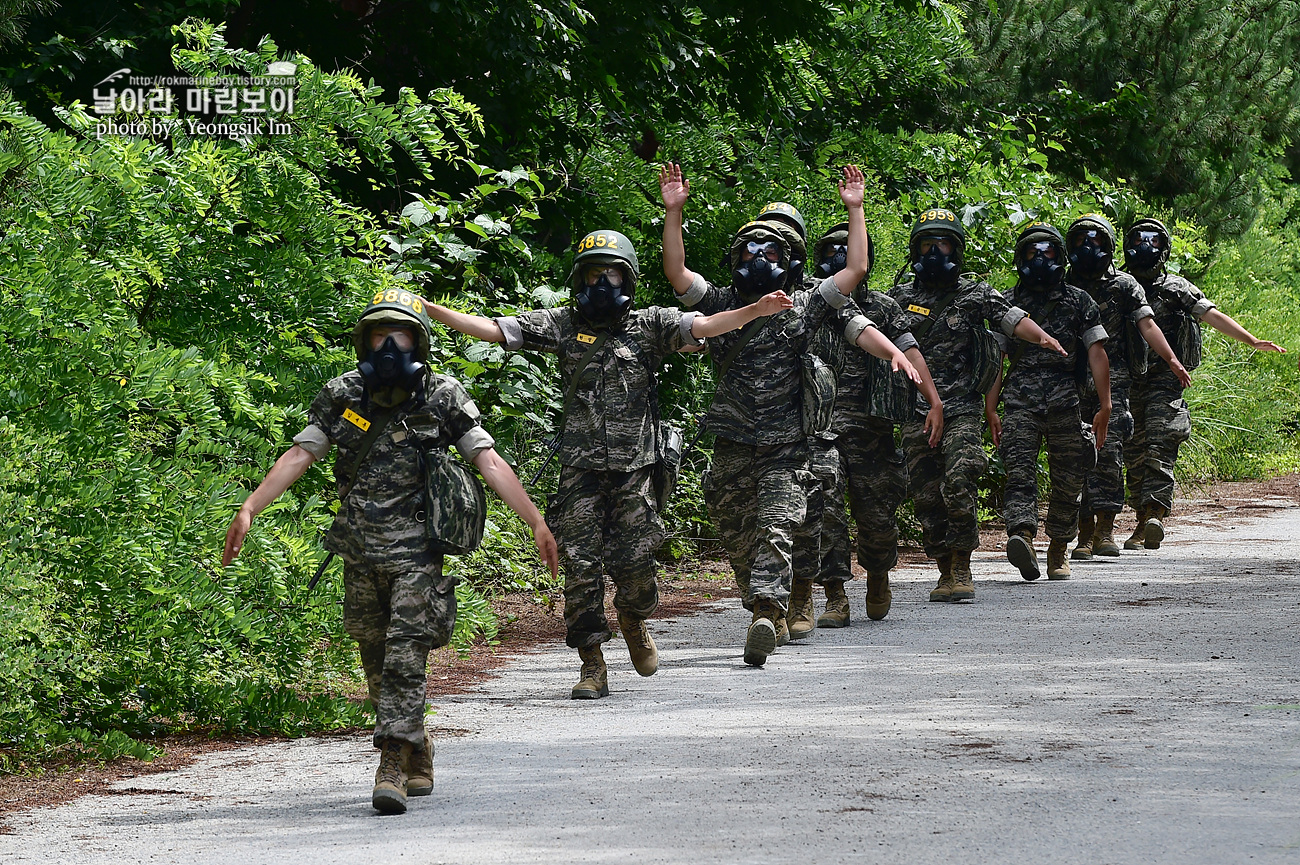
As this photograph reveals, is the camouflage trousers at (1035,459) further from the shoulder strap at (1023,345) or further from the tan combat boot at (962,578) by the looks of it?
the tan combat boot at (962,578)

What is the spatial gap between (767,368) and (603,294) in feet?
4.12

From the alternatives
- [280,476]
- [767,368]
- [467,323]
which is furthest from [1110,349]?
[280,476]

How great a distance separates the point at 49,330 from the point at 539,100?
5.88 m

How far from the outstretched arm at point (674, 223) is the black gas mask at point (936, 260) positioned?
2486 millimetres

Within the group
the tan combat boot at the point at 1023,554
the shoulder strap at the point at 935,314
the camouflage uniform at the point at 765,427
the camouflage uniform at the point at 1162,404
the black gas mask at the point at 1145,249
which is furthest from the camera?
the camouflage uniform at the point at 1162,404

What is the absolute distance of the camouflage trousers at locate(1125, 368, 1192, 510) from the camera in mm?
13219

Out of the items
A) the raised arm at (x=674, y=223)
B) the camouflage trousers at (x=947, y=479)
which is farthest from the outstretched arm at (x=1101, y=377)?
the raised arm at (x=674, y=223)

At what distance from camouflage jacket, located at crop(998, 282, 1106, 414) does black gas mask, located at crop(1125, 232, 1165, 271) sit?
170cm

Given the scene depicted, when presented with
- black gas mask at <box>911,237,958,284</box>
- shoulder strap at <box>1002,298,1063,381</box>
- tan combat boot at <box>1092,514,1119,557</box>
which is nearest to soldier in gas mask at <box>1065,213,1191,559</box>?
tan combat boot at <box>1092,514,1119,557</box>

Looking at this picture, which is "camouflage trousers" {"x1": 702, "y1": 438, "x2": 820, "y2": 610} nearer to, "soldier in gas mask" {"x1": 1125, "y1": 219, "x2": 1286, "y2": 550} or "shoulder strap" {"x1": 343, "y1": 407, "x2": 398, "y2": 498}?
"shoulder strap" {"x1": 343, "y1": 407, "x2": 398, "y2": 498}

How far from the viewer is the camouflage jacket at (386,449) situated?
5773mm

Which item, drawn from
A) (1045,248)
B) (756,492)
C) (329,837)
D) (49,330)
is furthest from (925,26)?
(329,837)

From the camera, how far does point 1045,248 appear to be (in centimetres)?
1133

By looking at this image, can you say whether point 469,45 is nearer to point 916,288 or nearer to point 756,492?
point 916,288
